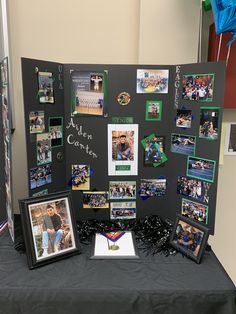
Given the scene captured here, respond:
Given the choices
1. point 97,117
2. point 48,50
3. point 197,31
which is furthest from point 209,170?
point 48,50

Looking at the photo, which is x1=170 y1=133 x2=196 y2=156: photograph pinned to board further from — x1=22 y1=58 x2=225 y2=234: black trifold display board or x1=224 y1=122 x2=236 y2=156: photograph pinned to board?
x1=224 y1=122 x2=236 y2=156: photograph pinned to board

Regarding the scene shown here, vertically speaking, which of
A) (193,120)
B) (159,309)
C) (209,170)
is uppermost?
(193,120)

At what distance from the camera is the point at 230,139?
166cm

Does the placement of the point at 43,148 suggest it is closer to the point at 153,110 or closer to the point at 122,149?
the point at 122,149

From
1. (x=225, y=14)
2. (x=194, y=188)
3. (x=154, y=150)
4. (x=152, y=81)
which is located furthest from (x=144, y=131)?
(x=225, y=14)

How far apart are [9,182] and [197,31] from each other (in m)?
1.16

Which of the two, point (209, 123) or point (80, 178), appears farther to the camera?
point (80, 178)

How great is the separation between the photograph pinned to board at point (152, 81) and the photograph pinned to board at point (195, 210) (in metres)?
0.52

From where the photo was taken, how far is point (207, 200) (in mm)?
1239

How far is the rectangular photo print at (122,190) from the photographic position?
1411 mm

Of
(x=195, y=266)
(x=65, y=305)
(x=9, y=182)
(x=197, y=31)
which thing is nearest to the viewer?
(x=65, y=305)

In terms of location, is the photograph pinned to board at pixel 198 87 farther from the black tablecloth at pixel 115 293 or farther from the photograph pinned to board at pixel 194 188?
the black tablecloth at pixel 115 293

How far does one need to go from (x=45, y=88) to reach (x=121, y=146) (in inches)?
16.9

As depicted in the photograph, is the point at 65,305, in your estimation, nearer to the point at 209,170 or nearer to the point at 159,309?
the point at 159,309
